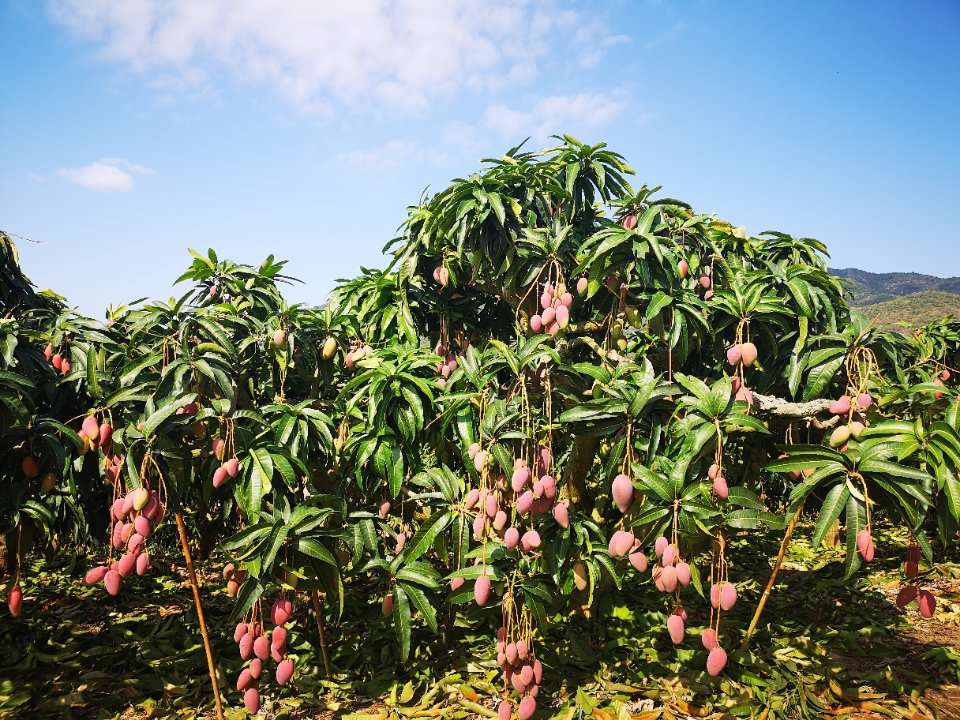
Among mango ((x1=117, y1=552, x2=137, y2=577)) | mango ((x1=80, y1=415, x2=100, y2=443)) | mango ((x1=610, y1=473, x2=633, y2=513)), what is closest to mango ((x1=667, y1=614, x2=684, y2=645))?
mango ((x1=610, y1=473, x2=633, y2=513))

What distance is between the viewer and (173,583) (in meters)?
4.09

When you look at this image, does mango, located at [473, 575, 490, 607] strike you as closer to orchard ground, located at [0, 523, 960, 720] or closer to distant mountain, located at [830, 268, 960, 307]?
orchard ground, located at [0, 523, 960, 720]

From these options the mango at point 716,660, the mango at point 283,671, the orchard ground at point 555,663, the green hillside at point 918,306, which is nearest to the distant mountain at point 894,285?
the green hillside at point 918,306

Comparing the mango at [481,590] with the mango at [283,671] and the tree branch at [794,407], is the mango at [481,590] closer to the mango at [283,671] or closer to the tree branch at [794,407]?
the mango at [283,671]

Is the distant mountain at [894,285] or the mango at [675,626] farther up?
the distant mountain at [894,285]

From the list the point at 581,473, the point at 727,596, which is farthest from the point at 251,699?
the point at 581,473

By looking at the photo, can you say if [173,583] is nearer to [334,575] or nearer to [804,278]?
[334,575]

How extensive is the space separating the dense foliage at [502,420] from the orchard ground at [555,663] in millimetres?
251

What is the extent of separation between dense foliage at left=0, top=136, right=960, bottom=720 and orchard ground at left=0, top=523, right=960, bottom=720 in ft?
0.82

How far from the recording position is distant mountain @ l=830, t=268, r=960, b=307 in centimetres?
1633

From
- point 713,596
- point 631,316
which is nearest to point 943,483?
point 713,596

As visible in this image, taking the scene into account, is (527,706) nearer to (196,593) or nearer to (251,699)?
(251,699)

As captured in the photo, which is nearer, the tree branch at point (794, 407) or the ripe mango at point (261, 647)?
the ripe mango at point (261, 647)

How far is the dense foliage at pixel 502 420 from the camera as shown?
1906 mm
